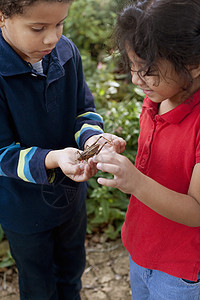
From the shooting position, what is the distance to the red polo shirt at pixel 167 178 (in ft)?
3.94

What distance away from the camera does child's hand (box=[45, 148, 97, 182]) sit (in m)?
1.37

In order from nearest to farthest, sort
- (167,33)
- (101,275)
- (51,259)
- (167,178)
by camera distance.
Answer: (167,33) < (167,178) < (51,259) < (101,275)

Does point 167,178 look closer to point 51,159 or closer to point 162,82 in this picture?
point 162,82

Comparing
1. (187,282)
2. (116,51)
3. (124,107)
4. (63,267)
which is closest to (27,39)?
(116,51)

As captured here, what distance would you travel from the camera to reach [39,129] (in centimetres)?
156

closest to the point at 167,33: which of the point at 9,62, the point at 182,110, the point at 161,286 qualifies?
the point at 182,110

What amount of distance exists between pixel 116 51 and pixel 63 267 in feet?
4.29

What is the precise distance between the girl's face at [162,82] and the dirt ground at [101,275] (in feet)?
5.89

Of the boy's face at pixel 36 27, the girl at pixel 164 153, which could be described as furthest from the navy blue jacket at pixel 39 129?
Result: the girl at pixel 164 153

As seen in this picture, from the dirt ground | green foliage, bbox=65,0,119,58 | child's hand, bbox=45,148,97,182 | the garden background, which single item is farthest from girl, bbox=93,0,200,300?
green foliage, bbox=65,0,119,58

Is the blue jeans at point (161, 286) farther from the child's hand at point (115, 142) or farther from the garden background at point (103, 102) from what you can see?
the garden background at point (103, 102)

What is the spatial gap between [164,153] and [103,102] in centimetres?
238

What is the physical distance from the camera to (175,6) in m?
1.06

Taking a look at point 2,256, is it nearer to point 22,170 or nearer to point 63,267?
point 63,267
